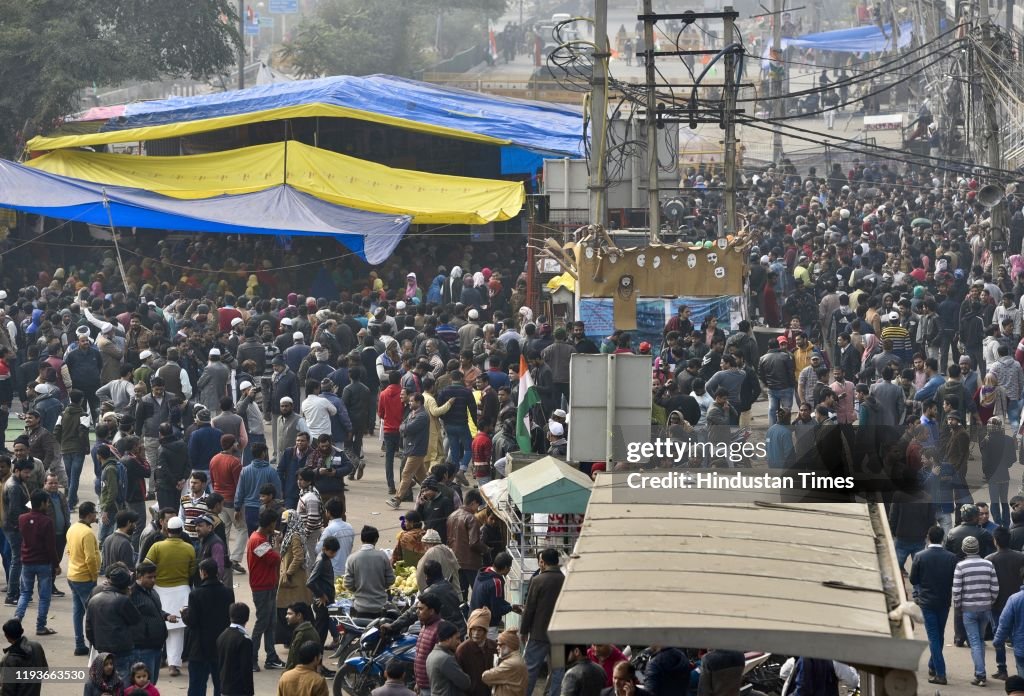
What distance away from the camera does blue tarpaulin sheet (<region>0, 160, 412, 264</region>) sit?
25.1 metres

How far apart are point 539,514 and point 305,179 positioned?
16888 mm

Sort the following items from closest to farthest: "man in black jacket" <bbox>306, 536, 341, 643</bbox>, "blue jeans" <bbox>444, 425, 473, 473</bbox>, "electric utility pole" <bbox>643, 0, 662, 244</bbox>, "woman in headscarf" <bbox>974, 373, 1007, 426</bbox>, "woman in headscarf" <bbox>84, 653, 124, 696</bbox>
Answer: "woman in headscarf" <bbox>84, 653, 124, 696</bbox>
"man in black jacket" <bbox>306, 536, 341, 643</bbox>
"woman in headscarf" <bbox>974, 373, 1007, 426</bbox>
"blue jeans" <bbox>444, 425, 473, 473</bbox>
"electric utility pole" <bbox>643, 0, 662, 244</bbox>

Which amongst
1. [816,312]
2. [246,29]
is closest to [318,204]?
[816,312]

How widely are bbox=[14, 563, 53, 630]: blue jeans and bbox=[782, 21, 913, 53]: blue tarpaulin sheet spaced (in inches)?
1892

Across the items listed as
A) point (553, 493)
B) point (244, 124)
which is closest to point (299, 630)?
point (553, 493)

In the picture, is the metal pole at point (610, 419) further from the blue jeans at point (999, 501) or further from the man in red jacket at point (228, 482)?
the blue jeans at point (999, 501)

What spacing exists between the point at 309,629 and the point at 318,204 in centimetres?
1697

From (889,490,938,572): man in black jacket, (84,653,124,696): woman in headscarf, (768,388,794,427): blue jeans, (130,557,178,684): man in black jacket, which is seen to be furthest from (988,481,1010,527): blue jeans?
(84,653,124,696): woman in headscarf

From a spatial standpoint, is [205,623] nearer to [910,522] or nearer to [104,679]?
[104,679]

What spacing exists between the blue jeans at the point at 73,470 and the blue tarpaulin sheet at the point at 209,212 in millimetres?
9579

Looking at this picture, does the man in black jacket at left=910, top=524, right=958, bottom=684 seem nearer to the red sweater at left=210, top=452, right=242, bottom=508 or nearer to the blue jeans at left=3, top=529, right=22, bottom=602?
the red sweater at left=210, top=452, right=242, bottom=508

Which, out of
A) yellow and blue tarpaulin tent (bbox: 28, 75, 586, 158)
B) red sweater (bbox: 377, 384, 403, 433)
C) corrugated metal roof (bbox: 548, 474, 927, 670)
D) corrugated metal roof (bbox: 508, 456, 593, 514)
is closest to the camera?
corrugated metal roof (bbox: 548, 474, 927, 670)

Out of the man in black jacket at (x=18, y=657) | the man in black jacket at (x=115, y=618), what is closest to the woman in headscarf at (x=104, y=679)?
the man in black jacket at (x=18, y=657)

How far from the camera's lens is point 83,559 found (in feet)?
38.8
